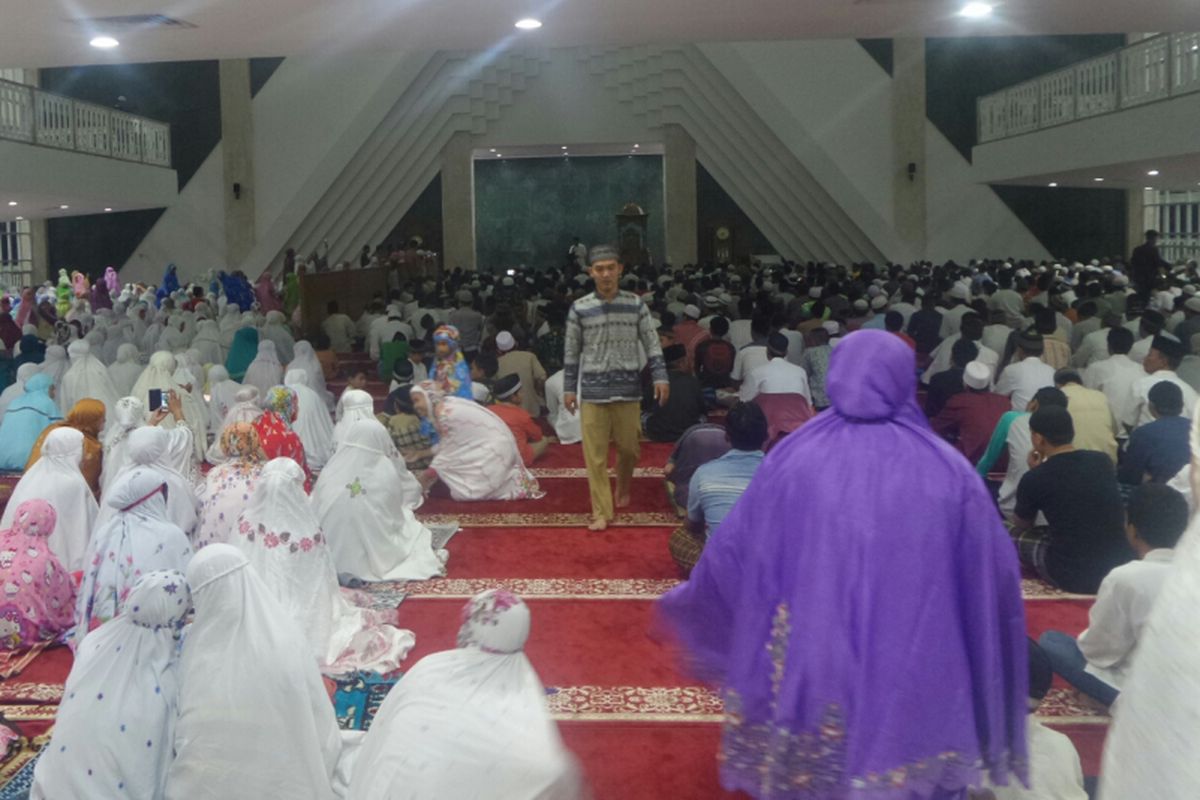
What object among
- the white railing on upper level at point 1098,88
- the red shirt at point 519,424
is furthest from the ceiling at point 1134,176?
the red shirt at point 519,424

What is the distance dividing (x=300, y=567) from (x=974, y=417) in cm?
338

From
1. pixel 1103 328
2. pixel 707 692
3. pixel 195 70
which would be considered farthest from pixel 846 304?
pixel 195 70

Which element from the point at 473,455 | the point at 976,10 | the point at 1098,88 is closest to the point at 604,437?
the point at 473,455

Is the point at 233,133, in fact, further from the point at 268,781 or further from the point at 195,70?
the point at 268,781

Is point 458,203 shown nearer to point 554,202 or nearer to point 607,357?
point 554,202

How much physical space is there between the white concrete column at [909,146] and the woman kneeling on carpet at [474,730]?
46.6 feet

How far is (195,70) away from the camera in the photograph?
670 inches

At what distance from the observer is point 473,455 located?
20.5 ft

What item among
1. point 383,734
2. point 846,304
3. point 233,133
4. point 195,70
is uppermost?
point 195,70

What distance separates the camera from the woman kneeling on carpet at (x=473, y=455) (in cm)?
620

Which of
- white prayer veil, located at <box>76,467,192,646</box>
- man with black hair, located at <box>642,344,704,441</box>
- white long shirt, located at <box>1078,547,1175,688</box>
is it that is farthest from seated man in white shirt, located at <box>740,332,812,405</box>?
white prayer veil, located at <box>76,467,192,646</box>

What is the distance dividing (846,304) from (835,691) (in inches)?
298

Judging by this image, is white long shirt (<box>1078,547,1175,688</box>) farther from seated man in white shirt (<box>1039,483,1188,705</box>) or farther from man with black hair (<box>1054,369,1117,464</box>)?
man with black hair (<box>1054,369,1117,464</box>)

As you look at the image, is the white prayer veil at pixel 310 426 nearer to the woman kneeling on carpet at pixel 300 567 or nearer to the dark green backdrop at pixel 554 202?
the woman kneeling on carpet at pixel 300 567
